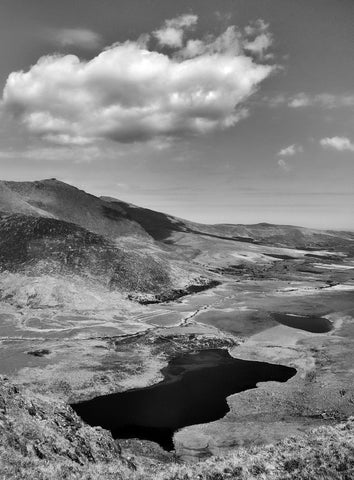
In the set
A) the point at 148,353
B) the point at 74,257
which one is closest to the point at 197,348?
the point at 148,353

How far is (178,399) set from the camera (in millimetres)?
61969

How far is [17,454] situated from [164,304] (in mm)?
121462

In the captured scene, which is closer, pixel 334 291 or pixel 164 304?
pixel 164 304

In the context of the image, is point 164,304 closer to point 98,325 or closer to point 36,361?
point 98,325

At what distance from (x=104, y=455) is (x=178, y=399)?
2934 cm

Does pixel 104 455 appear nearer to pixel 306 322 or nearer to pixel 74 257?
pixel 306 322

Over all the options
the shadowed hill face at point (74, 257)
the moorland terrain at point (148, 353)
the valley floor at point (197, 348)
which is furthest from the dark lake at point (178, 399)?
the shadowed hill face at point (74, 257)


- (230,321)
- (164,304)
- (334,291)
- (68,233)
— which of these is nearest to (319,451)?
(230,321)

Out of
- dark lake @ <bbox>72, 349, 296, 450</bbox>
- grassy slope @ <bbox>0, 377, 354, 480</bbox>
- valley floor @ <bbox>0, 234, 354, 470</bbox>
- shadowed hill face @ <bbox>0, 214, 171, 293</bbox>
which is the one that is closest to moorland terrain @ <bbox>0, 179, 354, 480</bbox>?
grassy slope @ <bbox>0, 377, 354, 480</bbox>

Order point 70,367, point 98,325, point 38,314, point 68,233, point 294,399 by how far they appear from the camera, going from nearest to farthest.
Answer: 1. point 294,399
2. point 70,367
3. point 98,325
4. point 38,314
5. point 68,233

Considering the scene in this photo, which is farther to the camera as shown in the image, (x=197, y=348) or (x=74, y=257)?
(x=74, y=257)

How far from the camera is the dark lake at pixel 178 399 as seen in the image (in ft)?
172

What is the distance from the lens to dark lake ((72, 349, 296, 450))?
52.4 meters

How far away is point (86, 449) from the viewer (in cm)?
3347
